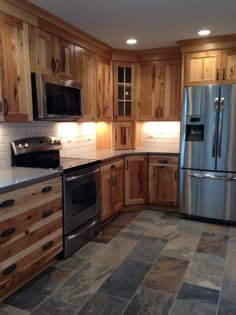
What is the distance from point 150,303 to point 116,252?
2.76ft

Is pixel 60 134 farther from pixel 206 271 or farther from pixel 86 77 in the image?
pixel 206 271

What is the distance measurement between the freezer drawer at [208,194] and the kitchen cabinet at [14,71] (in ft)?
7.50

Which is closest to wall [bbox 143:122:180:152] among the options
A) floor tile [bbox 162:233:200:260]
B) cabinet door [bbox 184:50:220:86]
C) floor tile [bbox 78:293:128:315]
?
cabinet door [bbox 184:50:220:86]

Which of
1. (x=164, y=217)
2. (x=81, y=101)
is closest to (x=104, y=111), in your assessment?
Answer: (x=81, y=101)

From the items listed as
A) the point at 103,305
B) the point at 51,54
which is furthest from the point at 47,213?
the point at 51,54

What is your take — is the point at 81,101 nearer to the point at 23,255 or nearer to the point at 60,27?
the point at 60,27

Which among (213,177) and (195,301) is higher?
(213,177)

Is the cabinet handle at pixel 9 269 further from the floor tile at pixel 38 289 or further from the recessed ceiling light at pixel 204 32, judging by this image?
the recessed ceiling light at pixel 204 32

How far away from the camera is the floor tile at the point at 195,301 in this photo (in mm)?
1905

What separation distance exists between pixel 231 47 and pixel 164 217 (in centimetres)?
244

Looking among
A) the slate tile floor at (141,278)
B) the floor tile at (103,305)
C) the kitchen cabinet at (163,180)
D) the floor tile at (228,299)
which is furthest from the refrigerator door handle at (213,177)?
the floor tile at (103,305)

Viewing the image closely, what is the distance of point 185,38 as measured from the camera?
137 inches

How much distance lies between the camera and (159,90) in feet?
13.7

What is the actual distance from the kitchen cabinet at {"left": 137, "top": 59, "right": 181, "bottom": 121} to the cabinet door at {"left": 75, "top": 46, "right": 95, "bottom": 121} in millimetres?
967
